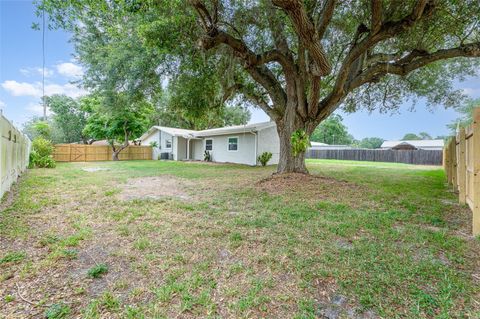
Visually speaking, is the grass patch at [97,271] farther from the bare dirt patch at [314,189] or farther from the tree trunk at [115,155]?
the tree trunk at [115,155]

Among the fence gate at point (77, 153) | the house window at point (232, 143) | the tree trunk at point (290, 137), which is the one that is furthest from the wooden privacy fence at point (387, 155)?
the fence gate at point (77, 153)

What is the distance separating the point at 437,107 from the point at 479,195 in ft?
32.7

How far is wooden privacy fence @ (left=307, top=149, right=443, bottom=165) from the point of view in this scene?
21.2 metres

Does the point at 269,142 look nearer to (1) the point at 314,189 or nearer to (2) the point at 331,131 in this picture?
(1) the point at 314,189

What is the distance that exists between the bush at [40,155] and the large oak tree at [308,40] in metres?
8.76

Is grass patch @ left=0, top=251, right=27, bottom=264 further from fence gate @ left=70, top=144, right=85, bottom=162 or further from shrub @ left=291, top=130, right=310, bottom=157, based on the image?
fence gate @ left=70, top=144, right=85, bottom=162

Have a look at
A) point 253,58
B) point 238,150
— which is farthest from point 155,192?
point 238,150

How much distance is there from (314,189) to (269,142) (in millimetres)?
10254

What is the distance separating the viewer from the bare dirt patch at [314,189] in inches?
222

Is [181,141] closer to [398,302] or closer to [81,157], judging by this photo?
[81,157]

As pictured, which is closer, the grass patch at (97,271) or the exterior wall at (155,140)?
the grass patch at (97,271)

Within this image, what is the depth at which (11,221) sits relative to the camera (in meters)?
3.70

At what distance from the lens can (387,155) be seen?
24.2 metres

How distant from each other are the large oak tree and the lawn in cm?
354
